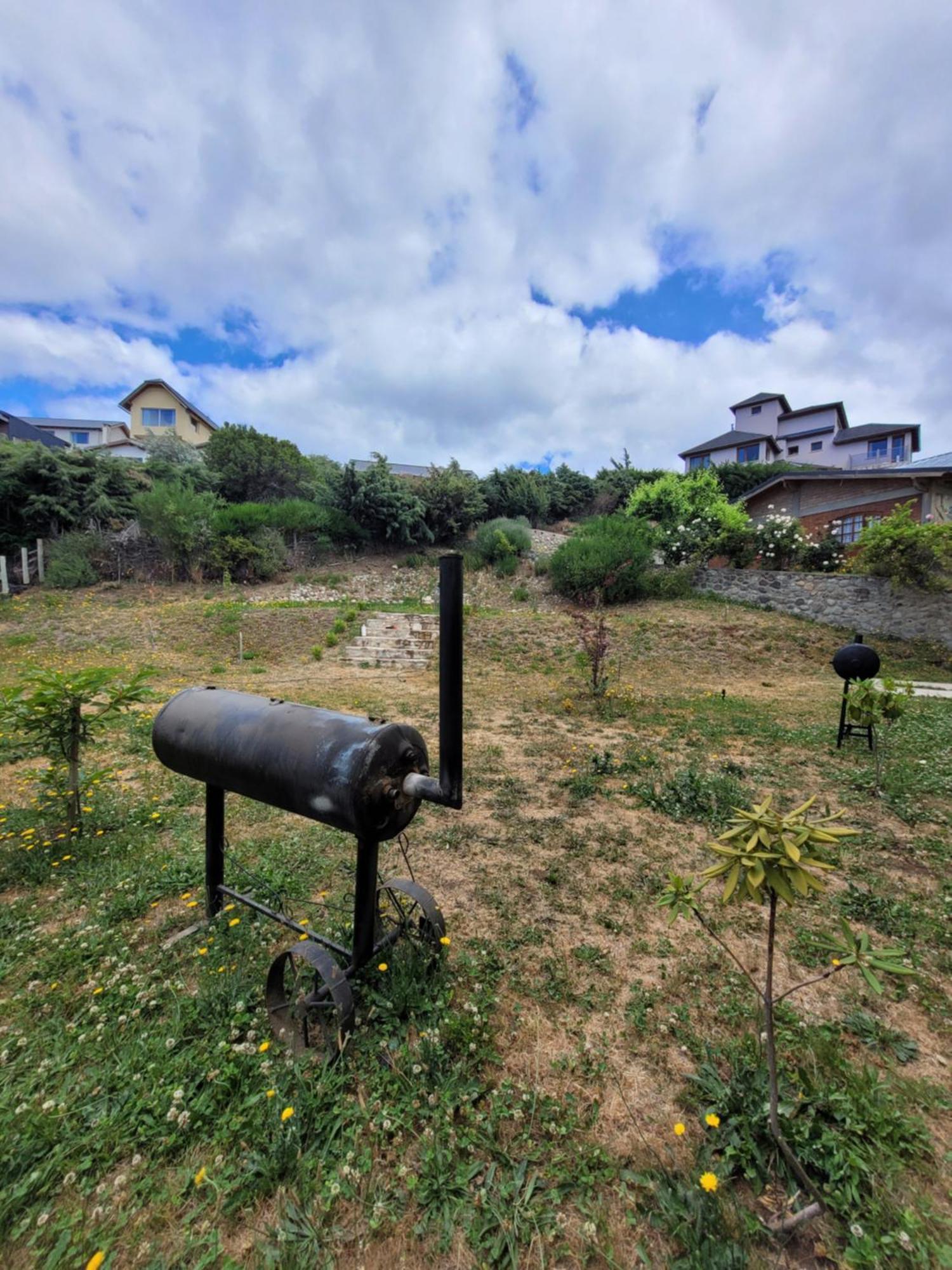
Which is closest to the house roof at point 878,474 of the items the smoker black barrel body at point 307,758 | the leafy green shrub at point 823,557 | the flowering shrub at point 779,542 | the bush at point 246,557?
the leafy green shrub at point 823,557

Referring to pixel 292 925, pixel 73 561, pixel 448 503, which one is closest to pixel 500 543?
pixel 448 503

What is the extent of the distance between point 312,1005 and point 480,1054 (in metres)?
0.70

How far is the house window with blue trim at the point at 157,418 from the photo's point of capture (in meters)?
31.8

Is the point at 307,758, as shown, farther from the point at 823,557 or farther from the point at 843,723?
the point at 823,557

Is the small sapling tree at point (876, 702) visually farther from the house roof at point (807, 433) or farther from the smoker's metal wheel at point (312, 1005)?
the house roof at point (807, 433)

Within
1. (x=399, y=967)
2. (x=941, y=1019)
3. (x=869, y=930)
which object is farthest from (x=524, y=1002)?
(x=869, y=930)

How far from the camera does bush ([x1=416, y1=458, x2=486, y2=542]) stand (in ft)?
65.1

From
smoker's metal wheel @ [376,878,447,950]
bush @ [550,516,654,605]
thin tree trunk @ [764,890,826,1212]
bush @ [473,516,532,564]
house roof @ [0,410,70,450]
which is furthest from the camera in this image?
house roof @ [0,410,70,450]

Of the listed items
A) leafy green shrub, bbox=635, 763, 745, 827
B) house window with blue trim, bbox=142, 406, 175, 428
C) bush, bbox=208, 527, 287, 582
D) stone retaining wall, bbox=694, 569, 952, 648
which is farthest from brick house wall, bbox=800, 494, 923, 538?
house window with blue trim, bbox=142, 406, 175, 428

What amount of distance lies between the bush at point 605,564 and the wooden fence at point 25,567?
1597 centimetres

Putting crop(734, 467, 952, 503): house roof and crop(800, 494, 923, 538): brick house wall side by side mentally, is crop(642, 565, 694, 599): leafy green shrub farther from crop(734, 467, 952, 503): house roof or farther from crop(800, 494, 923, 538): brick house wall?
crop(734, 467, 952, 503): house roof

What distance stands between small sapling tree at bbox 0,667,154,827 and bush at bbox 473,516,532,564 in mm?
15721

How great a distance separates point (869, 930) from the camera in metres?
2.76

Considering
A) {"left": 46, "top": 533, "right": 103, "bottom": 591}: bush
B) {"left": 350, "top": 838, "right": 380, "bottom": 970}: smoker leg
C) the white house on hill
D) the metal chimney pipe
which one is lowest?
{"left": 350, "top": 838, "right": 380, "bottom": 970}: smoker leg
